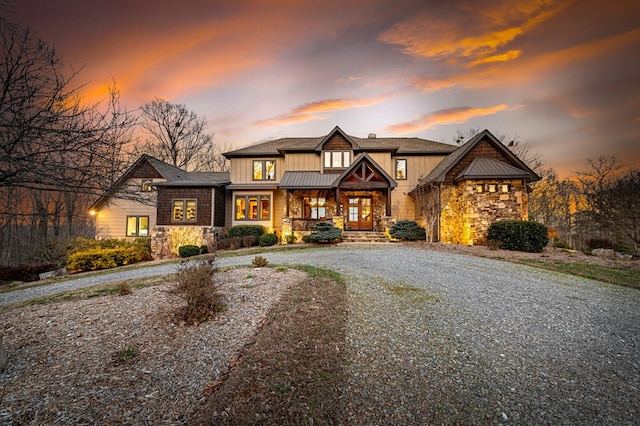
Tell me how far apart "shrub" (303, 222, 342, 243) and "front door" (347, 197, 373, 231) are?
378 cm

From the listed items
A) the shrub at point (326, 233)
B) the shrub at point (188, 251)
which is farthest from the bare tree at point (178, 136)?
the shrub at point (326, 233)

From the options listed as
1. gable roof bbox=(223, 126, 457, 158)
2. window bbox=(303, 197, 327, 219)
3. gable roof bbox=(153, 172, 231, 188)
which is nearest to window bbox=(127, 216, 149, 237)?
gable roof bbox=(153, 172, 231, 188)

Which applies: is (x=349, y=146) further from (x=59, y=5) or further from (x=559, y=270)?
(x=59, y=5)

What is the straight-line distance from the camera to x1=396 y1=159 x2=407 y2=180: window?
20.2 m

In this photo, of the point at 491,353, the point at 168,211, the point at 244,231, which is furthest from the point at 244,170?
the point at 491,353

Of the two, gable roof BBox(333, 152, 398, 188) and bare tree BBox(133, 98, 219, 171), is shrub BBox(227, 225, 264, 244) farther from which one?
bare tree BBox(133, 98, 219, 171)

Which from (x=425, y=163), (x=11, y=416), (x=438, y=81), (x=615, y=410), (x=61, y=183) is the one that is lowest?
Result: (x=615, y=410)

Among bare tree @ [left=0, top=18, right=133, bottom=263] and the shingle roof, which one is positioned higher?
the shingle roof

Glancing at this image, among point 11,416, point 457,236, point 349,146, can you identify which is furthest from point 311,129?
point 11,416

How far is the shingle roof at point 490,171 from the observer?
14914mm

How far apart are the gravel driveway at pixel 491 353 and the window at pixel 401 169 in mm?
14029

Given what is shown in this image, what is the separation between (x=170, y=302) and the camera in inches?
195

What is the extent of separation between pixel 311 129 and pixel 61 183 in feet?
78.2

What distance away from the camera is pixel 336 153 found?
781 inches
